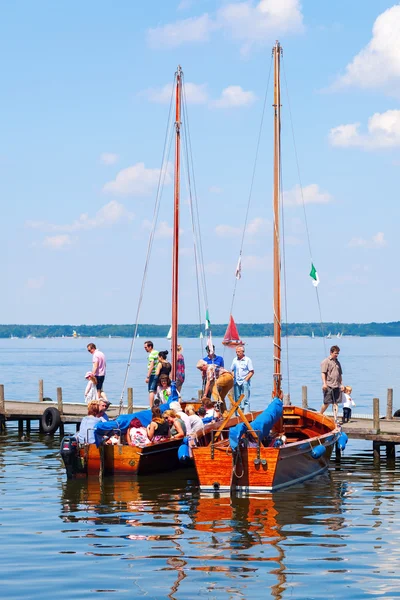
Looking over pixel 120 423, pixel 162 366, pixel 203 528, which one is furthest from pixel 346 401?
pixel 203 528

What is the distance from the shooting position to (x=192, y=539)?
48.6ft

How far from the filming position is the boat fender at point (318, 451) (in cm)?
2083

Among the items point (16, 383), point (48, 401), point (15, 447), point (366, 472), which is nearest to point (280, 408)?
point (366, 472)

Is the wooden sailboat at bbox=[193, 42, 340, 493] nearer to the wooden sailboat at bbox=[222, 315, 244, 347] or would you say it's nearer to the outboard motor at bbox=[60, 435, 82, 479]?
the outboard motor at bbox=[60, 435, 82, 479]

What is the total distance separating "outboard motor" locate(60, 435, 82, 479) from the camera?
20859 mm

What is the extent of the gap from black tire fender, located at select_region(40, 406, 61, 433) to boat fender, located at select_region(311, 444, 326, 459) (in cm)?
1214

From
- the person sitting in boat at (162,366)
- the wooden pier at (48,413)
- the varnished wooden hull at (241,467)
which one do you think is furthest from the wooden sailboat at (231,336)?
the varnished wooden hull at (241,467)

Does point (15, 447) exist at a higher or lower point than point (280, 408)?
lower

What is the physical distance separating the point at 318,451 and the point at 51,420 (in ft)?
41.3

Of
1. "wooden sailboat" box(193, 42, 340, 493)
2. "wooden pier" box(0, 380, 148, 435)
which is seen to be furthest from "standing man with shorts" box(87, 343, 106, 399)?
"wooden sailboat" box(193, 42, 340, 493)

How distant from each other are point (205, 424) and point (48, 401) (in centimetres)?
1534

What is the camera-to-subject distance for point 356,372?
9538 centimetres

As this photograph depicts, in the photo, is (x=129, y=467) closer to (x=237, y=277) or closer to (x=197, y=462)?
(x=197, y=462)

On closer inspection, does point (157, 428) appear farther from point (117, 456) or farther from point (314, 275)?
point (314, 275)
